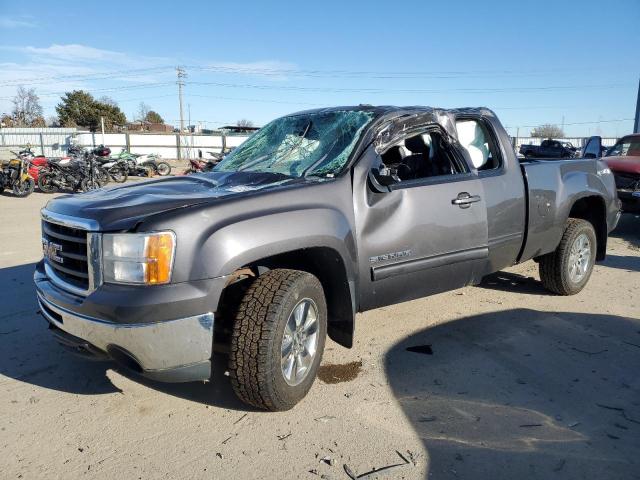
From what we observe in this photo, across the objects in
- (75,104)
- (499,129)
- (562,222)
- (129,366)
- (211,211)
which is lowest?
(129,366)

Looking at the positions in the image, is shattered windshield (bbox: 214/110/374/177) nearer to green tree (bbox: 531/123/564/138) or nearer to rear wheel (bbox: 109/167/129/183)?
rear wheel (bbox: 109/167/129/183)

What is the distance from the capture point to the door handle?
383 cm

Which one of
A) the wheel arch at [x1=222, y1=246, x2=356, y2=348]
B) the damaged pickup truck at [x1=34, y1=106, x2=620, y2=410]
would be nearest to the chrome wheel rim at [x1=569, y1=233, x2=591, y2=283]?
the damaged pickup truck at [x1=34, y1=106, x2=620, y2=410]

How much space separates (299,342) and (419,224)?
119cm

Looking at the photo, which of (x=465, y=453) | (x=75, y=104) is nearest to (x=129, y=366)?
(x=465, y=453)

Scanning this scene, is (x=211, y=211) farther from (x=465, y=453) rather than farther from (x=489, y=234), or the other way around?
(x=489, y=234)

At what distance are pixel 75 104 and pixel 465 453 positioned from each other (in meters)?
59.6

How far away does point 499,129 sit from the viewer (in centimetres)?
463

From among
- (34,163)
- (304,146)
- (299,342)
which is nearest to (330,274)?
(299,342)

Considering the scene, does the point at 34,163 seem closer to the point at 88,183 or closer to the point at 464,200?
the point at 88,183

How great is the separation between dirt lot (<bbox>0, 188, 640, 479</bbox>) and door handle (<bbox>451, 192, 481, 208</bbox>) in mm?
1118

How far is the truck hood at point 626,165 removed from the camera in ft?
29.0

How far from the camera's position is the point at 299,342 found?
10.2ft

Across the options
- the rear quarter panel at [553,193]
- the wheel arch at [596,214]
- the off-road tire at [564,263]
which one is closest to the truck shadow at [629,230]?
the wheel arch at [596,214]
